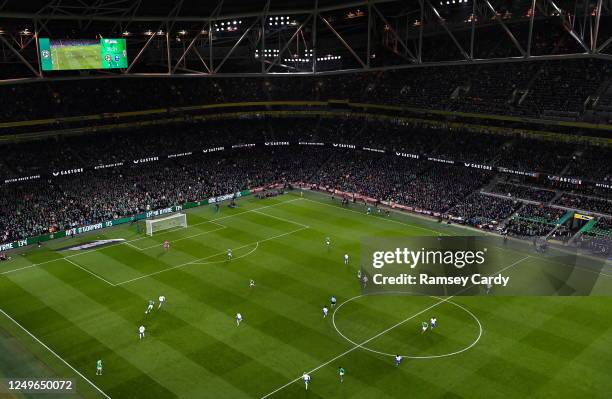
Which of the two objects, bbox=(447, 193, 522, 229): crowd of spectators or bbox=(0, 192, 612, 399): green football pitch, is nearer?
bbox=(0, 192, 612, 399): green football pitch

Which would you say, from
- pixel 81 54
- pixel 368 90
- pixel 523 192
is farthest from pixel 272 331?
pixel 368 90

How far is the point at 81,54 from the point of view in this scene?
1953 inches

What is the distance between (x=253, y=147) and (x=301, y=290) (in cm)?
4087

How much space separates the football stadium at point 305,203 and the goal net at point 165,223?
0.71ft

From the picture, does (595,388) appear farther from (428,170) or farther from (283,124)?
(283,124)

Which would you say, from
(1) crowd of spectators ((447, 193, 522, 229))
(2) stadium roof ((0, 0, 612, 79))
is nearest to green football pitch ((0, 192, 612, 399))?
(1) crowd of spectators ((447, 193, 522, 229))

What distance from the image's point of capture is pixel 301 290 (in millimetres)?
39281

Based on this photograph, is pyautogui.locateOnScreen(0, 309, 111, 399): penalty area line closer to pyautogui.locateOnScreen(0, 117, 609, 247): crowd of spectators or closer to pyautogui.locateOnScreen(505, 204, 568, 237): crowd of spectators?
pyautogui.locateOnScreen(0, 117, 609, 247): crowd of spectators

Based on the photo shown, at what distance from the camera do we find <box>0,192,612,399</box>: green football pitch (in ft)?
92.6

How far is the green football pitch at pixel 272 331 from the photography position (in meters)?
28.2

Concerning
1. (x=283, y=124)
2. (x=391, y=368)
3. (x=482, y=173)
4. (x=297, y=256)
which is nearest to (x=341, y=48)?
(x=283, y=124)

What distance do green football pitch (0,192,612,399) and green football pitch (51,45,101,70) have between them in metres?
16.0

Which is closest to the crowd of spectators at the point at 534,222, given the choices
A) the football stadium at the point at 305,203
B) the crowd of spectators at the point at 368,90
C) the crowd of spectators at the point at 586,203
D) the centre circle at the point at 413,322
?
the football stadium at the point at 305,203

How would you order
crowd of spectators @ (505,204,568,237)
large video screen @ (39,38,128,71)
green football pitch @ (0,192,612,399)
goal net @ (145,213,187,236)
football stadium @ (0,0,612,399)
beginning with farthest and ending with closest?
goal net @ (145,213,187,236)
crowd of spectators @ (505,204,568,237)
large video screen @ (39,38,128,71)
football stadium @ (0,0,612,399)
green football pitch @ (0,192,612,399)
